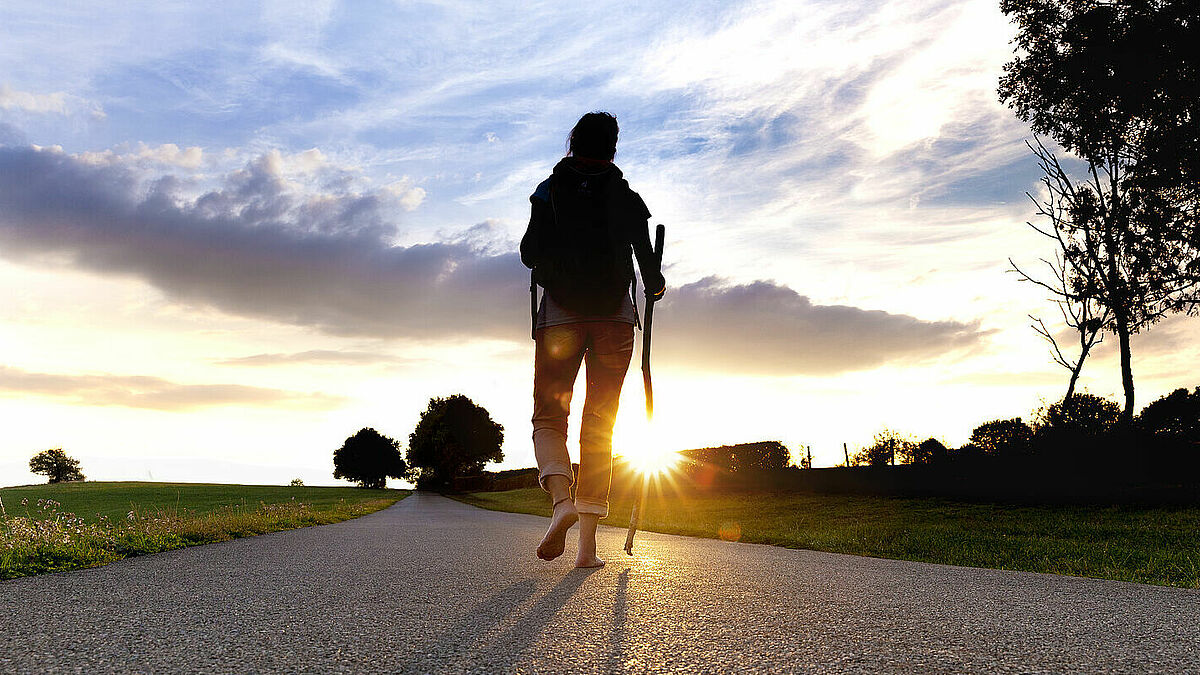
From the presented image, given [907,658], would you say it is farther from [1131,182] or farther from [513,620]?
[1131,182]

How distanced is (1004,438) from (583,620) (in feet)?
66.8

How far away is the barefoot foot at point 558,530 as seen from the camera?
4090 mm

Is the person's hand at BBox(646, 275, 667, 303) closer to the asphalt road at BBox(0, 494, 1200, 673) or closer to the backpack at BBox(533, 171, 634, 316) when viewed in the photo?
the backpack at BBox(533, 171, 634, 316)

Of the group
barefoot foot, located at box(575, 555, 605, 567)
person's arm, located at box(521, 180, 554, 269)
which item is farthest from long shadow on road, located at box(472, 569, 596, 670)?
person's arm, located at box(521, 180, 554, 269)

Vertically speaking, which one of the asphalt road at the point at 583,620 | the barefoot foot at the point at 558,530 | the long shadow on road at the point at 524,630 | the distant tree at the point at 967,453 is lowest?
the asphalt road at the point at 583,620

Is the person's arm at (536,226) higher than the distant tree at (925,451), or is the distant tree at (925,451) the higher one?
the person's arm at (536,226)

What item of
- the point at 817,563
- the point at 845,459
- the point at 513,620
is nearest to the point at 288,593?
the point at 513,620

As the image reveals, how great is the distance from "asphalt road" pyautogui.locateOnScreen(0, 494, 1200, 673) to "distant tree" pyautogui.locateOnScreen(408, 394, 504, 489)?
65.7 m

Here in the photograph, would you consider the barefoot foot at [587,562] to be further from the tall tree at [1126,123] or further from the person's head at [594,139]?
the tall tree at [1126,123]

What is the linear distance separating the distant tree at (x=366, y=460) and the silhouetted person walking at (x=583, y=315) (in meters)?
87.1

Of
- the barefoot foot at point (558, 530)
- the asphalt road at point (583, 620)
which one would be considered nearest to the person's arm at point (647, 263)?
the barefoot foot at point (558, 530)

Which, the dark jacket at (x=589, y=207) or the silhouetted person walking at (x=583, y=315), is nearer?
the silhouetted person walking at (x=583, y=315)

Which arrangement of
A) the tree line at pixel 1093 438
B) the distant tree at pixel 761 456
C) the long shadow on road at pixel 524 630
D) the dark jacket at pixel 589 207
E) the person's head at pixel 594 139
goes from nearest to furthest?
1. the long shadow on road at pixel 524 630
2. the dark jacket at pixel 589 207
3. the person's head at pixel 594 139
4. the tree line at pixel 1093 438
5. the distant tree at pixel 761 456

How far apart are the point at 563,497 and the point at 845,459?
2163cm
